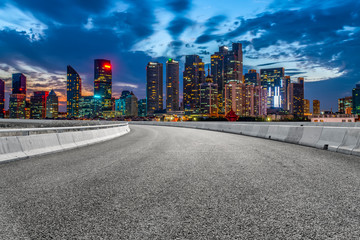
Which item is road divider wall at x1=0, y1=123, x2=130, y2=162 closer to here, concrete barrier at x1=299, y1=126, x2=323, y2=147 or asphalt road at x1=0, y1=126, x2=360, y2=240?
asphalt road at x1=0, y1=126, x2=360, y2=240

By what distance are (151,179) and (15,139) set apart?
5.73 metres

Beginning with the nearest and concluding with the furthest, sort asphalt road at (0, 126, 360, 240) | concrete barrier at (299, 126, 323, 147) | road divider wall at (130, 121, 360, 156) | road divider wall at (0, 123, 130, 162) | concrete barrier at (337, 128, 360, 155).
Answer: asphalt road at (0, 126, 360, 240)
road divider wall at (0, 123, 130, 162)
concrete barrier at (337, 128, 360, 155)
road divider wall at (130, 121, 360, 156)
concrete barrier at (299, 126, 323, 147)

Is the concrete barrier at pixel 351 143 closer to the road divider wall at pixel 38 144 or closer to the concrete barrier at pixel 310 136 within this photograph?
the concrete barrier at pixel 310 136

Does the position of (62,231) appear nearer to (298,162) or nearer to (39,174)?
(39,174)

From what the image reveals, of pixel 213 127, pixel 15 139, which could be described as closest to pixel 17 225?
pixel 15 139

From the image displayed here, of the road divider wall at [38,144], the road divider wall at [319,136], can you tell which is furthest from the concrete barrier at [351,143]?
the road divider wall at [38,144]

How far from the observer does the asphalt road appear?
3.15 m

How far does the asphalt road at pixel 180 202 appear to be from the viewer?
3150 millimetres

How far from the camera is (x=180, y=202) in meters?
4.20

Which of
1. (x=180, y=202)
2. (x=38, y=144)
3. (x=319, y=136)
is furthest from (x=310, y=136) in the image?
(x=38, y=144)

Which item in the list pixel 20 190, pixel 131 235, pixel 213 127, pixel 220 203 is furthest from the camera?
pixel 213 127

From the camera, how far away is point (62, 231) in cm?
317

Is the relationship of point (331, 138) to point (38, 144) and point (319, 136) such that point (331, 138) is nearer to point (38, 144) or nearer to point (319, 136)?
point (319, 136)

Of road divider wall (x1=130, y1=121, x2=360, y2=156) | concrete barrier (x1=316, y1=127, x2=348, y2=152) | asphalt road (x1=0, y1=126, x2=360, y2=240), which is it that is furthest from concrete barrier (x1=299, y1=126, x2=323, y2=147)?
asphalt road (x1=0, y1=126, x2=360, y2=240)
